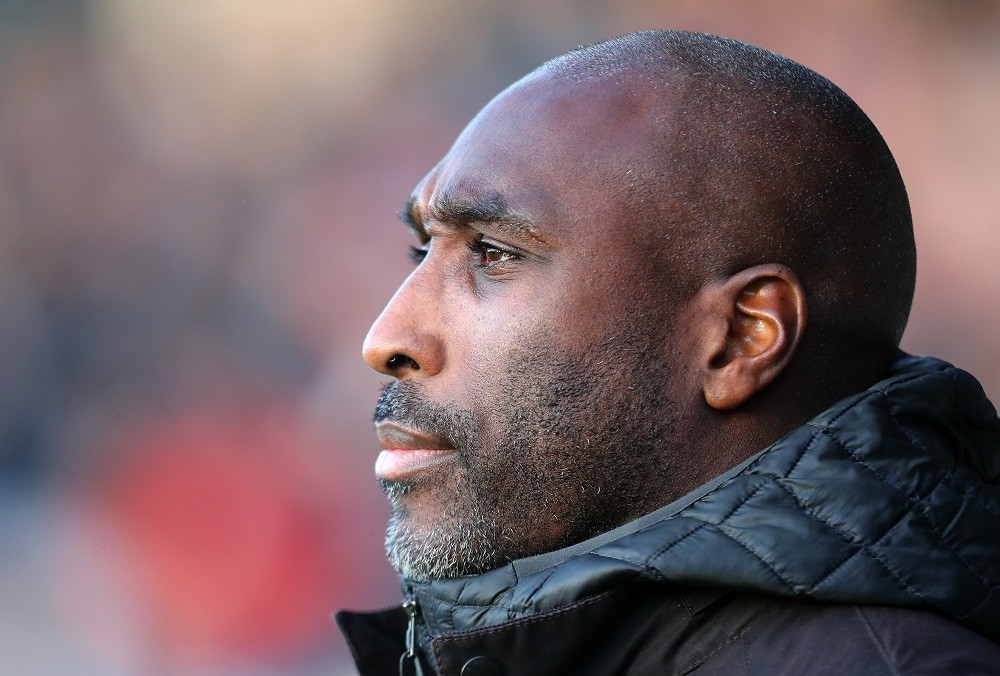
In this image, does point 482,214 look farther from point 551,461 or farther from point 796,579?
point 796,579

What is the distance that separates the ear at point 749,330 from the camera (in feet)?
5.82

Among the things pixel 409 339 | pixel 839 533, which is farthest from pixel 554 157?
pixel 839 533

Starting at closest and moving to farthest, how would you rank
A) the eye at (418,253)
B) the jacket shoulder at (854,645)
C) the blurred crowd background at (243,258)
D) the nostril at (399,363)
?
the jacket shoulder at (854,645), the nostril at (399,363), the eye at (418,253), the blurred crowd background at (243,258)

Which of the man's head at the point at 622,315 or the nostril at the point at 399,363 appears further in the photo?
the nostril at the point at 399,363

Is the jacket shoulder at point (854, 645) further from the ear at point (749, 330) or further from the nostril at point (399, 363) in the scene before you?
the nostril at point (399, 363)

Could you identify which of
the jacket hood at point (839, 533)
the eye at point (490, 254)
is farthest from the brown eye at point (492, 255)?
the jacket hood at point (839, 533)

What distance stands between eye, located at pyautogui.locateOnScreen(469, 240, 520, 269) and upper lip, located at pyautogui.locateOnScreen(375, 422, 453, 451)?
0.31 m

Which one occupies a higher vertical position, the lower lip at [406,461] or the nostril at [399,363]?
the nostril at [399,363]

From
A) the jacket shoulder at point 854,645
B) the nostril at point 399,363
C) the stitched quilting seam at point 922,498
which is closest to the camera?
the jacket shoulder at point 854,645

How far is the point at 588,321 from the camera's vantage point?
→ 1.80 m

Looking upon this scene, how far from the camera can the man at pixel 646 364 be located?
1.54 m

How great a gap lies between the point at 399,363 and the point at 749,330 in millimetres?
599

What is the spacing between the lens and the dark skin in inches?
69.9

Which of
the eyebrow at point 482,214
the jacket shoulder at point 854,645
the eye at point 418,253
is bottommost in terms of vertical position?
the jacket shoulder at point 854,645
